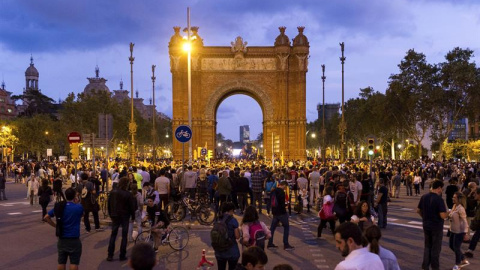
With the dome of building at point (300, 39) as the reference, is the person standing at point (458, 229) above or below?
below

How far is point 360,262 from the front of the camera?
4320mm

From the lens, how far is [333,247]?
39.7 feet

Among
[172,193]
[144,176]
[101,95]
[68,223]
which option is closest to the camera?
[68,223]

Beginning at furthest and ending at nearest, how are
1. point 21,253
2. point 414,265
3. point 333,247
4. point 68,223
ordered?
point 333,247, point 21,253, point 414,265, point 68,223

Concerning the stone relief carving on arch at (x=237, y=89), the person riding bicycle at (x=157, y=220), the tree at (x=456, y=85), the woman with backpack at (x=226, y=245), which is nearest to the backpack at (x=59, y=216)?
the woman with backpack at (x=226, y=245)

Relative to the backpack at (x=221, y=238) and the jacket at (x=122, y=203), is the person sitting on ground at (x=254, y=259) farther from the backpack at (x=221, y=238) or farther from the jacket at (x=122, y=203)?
the jacket at (x=122, y=203)

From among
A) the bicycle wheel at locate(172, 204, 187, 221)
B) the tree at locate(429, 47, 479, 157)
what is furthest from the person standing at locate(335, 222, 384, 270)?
the tree at locate(429, 47, 479, 157)

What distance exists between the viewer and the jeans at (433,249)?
365 inches

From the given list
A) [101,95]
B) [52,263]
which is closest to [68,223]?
[52,263]

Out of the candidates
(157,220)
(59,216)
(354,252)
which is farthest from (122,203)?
(354,252)

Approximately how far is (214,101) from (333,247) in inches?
1850

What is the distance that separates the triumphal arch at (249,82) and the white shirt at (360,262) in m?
53.4

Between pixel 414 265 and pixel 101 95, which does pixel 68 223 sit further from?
pixel 101 95

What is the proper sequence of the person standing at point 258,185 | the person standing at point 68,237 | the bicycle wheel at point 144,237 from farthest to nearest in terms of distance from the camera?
the person standing at point 258,185
the bicycle wheel at point 144,237
the person standing at point 68,237
